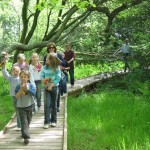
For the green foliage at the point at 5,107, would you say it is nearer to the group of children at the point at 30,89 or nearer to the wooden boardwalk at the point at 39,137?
the wooden boardwalk at the point at 39,137

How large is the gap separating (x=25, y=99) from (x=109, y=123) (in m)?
2.93

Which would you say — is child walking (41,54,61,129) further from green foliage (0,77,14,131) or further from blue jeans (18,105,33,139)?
green foliage (0,77,14,131)

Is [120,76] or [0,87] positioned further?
[120,76]

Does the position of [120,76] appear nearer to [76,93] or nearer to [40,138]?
[76,93]

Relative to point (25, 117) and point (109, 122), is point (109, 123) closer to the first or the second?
point (109, 122)

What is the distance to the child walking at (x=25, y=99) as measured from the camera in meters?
6.71

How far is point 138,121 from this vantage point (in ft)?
29.6

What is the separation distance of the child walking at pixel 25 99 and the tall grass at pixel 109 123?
1160 millimetres

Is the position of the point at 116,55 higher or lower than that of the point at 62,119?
higher

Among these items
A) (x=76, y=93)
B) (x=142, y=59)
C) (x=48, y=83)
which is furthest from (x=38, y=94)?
(x=142, y=59)

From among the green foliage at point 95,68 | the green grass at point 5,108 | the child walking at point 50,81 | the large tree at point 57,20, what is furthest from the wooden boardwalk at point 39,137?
the green foliage at point 95,68

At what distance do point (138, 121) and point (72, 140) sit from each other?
208cm

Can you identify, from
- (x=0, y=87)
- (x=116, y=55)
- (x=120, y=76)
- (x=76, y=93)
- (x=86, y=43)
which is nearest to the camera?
(x=76, y=93)

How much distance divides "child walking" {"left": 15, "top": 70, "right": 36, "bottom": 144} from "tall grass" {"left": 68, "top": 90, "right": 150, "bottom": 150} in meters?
Answer: 1.16
